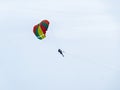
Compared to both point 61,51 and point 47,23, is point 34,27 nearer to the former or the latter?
point 47,23

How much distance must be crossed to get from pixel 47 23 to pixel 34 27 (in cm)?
450

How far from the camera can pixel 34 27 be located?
260ft

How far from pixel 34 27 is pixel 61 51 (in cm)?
1461

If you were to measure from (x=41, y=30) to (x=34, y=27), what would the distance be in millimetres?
2866

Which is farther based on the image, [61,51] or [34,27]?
[34,27]

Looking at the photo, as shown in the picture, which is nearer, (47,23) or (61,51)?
(61,51)

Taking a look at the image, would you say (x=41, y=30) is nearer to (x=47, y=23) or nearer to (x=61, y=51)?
(x=47, y=23)

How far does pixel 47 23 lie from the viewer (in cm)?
7644

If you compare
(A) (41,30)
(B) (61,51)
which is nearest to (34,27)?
(A) (41,30)

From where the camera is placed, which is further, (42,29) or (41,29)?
(41,29)

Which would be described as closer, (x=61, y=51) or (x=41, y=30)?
(x=61, y=51)

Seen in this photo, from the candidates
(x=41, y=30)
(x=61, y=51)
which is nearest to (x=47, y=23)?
(x=41, y=30)

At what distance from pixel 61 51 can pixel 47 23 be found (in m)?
11.4
